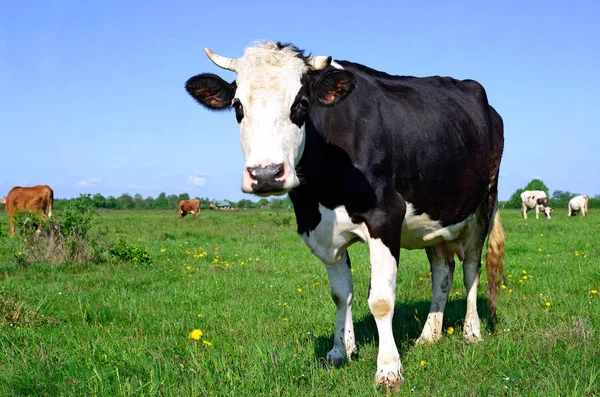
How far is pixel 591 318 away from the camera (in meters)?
5.89

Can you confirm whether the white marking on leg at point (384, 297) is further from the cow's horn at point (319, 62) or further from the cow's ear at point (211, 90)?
the cow's ear at point (211, 90)

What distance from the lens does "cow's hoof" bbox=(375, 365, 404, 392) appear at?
4270 millimetres

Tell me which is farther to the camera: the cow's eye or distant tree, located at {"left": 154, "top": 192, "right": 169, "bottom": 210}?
distant tree, located at {"left": 154, "top": 192, "right": 169, "bottom": 210}

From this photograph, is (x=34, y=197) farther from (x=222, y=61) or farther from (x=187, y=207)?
(x=187, y=207)

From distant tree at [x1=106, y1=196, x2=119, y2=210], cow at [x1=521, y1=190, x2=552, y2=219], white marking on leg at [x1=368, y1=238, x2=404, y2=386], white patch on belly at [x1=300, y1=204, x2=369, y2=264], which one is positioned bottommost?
distant tree at [x1=106, y1=196, x2=119, y2=210]

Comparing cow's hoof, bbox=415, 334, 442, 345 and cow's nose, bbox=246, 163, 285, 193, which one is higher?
cow's nose, bbox=246, 163, 285, 193

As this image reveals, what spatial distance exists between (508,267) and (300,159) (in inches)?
270

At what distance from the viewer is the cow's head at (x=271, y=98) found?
3.80m

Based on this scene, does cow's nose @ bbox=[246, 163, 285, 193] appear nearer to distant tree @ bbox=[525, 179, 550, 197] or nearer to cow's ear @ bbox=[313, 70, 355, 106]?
cow's ear @ bbox=[313, 70, 355, 106]

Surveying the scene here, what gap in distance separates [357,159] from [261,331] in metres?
2.24

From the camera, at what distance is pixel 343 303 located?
17.3 ft

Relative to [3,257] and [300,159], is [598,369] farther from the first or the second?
[3,257]

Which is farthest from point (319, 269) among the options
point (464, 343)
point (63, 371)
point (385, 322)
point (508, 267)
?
point (63, 371)

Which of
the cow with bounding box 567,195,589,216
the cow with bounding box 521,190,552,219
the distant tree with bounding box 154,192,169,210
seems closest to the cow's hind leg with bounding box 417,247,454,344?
the cow with bounding box 521,190,552,219
